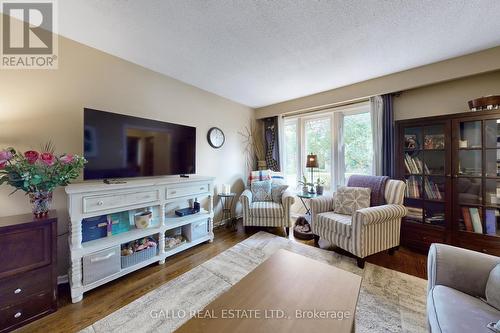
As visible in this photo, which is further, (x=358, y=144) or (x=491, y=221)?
(x=358, y=144)

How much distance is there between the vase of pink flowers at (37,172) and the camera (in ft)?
4.36

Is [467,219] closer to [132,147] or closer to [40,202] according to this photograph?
[132,147]

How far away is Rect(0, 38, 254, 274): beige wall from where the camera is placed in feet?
5.16

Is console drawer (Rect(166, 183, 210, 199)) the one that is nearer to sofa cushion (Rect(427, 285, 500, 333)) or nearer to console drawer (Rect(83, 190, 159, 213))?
console drawer (Rect(83, 190, 159, 213))

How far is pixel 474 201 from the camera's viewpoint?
204 cm

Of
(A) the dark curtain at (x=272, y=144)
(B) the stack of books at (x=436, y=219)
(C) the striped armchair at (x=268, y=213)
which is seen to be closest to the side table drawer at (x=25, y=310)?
(C) the striped armchair at (x=268, y=213)

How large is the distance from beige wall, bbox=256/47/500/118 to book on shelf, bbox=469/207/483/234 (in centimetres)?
148

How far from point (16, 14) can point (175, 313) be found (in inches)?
107

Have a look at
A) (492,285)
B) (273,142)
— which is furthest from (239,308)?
(273,142)

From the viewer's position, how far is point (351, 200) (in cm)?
244

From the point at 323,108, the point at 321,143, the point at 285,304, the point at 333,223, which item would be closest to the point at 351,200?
the point at 333,223

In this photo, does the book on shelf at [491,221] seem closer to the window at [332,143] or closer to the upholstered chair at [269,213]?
the window at [332,143]

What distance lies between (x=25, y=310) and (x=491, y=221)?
13.5 feet

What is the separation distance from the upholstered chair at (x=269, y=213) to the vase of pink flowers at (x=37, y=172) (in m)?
2.01
